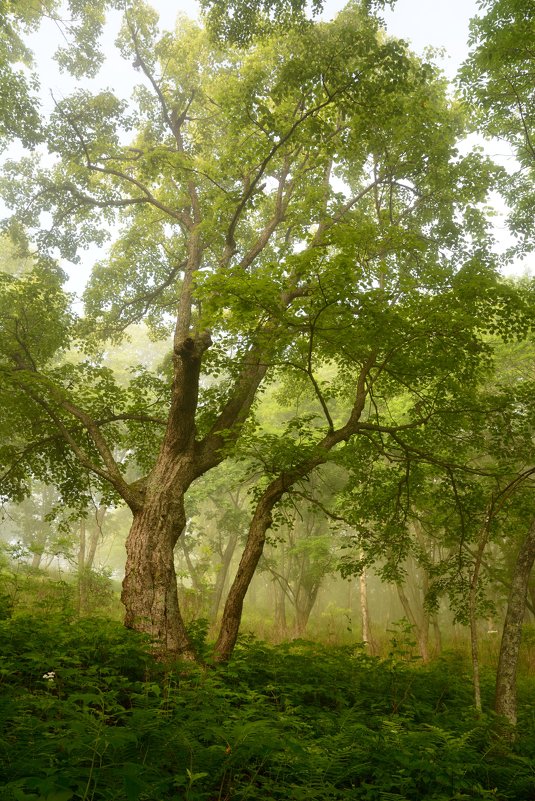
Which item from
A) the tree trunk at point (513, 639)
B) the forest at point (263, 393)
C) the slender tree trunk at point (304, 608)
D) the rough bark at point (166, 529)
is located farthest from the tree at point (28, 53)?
the slender tree trunk at point (304, 608)

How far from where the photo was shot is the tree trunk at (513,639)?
19.3 ft

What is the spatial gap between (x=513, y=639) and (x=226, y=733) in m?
4.41

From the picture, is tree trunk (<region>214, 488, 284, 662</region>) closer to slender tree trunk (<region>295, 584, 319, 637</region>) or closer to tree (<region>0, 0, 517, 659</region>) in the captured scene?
tree (<region>0, 0, 517, 659</region>)

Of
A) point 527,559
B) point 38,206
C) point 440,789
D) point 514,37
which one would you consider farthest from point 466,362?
point 38,206

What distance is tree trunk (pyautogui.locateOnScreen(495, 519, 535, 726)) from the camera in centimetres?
589

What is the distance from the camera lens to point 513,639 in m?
6.14

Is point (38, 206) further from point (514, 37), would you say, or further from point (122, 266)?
point (514, 37)

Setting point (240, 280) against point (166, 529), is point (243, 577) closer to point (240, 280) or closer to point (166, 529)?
point (166, 529)

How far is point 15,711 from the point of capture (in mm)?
3371

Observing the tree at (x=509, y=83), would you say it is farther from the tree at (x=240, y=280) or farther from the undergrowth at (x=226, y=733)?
the undergrowth at (x=226, y=733)

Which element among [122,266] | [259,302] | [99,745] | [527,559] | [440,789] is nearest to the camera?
[99,745]

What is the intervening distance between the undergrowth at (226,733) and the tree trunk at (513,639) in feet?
1.09

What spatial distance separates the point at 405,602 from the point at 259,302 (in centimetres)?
1474

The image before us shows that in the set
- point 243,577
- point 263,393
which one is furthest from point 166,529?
point 263,393
